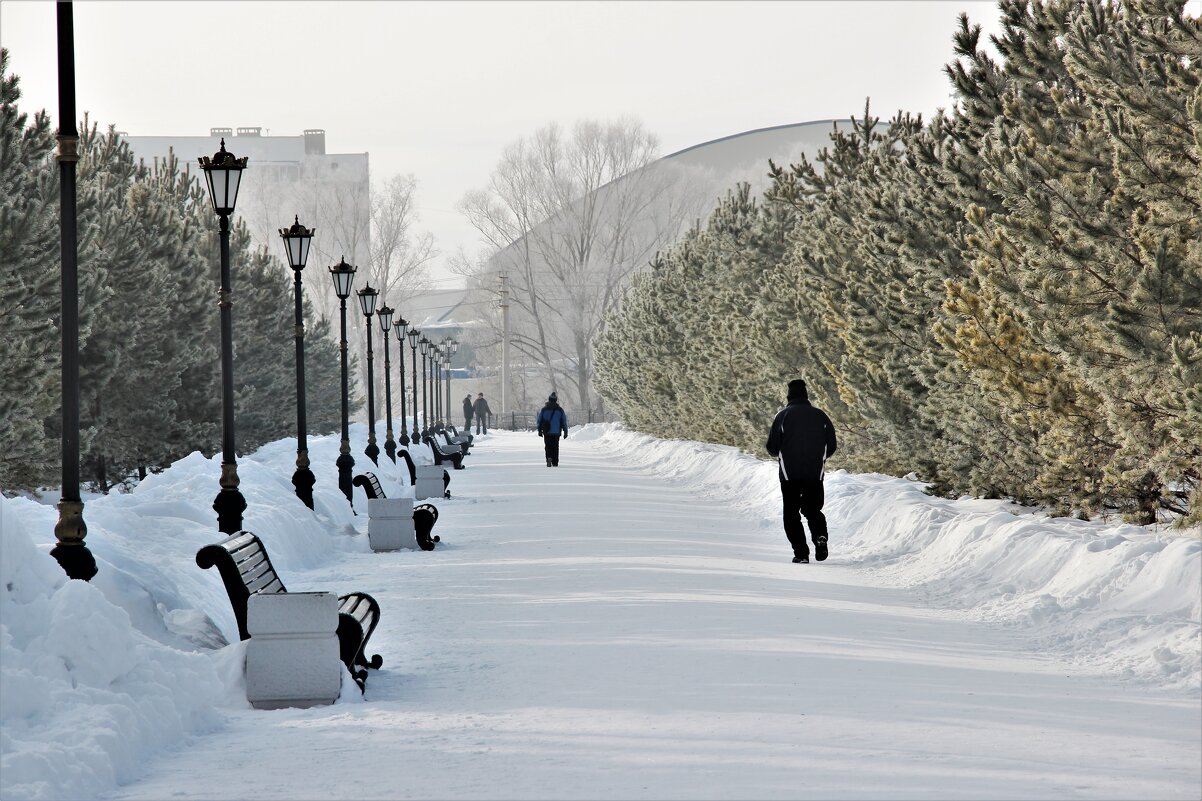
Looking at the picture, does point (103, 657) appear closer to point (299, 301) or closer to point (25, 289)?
point (25, 289)

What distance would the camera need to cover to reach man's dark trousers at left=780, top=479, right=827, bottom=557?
15.1m


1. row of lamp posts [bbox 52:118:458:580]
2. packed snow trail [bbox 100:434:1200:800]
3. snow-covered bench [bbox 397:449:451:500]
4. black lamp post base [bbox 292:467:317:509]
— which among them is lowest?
packed snow trail [bbox 100:434:1200:800]

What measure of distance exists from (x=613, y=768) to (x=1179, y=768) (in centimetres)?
236

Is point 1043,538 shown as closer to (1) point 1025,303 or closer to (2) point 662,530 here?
(1) point 1025,303

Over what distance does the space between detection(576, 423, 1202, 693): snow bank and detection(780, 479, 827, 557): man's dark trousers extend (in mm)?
457

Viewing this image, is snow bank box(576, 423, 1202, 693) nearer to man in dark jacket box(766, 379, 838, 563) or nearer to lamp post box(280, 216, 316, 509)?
man in dark jacket box(766, 379, 838, 563)

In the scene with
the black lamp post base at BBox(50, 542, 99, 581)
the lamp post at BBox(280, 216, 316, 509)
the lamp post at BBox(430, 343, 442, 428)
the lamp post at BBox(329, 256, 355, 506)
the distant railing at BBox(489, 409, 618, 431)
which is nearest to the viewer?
the black lamp post base at BBox(50, 542, 99, 581)

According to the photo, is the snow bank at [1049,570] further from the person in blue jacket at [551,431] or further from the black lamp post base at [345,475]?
the person in blue jacket at [551,431]

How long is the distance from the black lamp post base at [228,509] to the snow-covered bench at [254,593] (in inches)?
169

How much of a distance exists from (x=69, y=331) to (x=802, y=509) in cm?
848

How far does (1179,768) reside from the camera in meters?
6.11

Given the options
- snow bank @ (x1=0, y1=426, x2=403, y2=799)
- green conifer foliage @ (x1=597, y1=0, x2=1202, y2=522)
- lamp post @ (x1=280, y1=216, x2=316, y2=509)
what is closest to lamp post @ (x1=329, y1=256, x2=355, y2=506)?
lamp post @ (x1=280, y1=216, x2=316, y2=509)

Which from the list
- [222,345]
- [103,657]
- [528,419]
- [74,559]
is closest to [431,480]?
[222,345]

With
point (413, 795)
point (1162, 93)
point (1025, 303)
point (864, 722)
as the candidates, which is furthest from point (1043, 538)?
point (413, 795)
